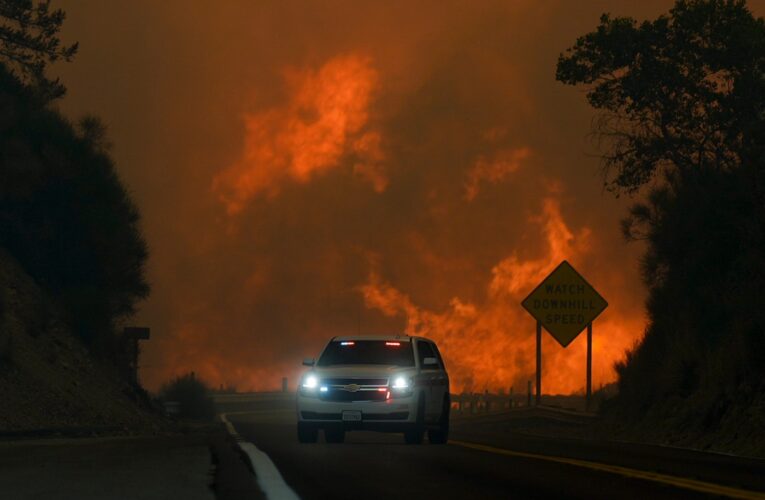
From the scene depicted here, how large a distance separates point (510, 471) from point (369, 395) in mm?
7875

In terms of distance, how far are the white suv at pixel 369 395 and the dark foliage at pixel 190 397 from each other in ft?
181

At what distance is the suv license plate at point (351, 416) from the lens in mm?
24766

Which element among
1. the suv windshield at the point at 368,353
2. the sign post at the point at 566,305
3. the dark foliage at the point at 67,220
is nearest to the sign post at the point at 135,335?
the dark foliage at the point at 67,220

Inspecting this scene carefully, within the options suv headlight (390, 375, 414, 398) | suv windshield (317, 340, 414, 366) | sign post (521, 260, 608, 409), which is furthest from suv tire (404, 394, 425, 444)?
sign post (521, 260, 608, 409)

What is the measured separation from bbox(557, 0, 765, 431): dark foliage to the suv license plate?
7547mm

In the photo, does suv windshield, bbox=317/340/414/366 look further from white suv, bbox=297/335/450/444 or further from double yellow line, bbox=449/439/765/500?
double yellow line, bbox=449/439/765/500

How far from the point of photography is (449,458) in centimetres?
2017

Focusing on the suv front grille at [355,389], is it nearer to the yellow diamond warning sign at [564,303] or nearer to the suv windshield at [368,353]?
the suv windshield at [368,353]

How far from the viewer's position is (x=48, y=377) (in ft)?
133

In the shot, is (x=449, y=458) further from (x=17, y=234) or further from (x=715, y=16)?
(x=17, y=234)

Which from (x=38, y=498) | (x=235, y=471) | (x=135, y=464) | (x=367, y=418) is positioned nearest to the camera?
(x=38, y=498)

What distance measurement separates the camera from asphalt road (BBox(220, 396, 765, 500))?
14117mm

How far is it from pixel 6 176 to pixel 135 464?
29443mm

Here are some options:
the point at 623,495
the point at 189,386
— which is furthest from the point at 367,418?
the point at 189,386
